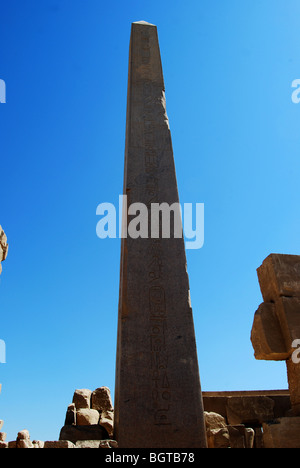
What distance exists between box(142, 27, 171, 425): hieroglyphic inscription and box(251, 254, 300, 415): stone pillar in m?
0.96

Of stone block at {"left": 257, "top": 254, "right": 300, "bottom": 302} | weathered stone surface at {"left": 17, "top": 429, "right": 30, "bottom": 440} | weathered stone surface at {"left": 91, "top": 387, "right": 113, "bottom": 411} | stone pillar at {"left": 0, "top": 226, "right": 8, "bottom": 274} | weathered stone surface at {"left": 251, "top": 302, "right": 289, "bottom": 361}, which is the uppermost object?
stone pillar at {"left": 0, "top": 226, "right": 8, "bottom": 274}

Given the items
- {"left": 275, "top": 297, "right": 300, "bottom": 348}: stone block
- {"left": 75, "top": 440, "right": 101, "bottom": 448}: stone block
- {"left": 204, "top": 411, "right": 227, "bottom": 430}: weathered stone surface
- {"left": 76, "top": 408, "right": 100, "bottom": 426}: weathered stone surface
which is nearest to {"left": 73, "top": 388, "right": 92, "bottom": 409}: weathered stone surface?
{"left": 76, "top": 408, "right": 100, "bottom": 426}: weathered stone surface

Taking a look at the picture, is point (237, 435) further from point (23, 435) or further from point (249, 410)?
point (23, 435)

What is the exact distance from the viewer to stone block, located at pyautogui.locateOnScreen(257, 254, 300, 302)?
3861mm

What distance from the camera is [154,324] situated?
342 centimetres

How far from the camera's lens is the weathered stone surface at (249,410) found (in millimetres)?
4586

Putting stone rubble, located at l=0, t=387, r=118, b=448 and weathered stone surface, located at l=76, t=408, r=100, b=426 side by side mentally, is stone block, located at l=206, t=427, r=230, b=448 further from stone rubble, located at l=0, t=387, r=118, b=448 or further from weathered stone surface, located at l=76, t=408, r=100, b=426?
weathered stone surface, located at l=76, t=408, r=100, b=426

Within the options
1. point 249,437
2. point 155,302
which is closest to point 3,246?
point 155,302

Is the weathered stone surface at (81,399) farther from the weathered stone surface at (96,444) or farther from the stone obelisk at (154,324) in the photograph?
the weathered stone surface at (96,444)

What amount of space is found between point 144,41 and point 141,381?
166 inches

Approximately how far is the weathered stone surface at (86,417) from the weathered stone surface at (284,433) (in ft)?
7.21
